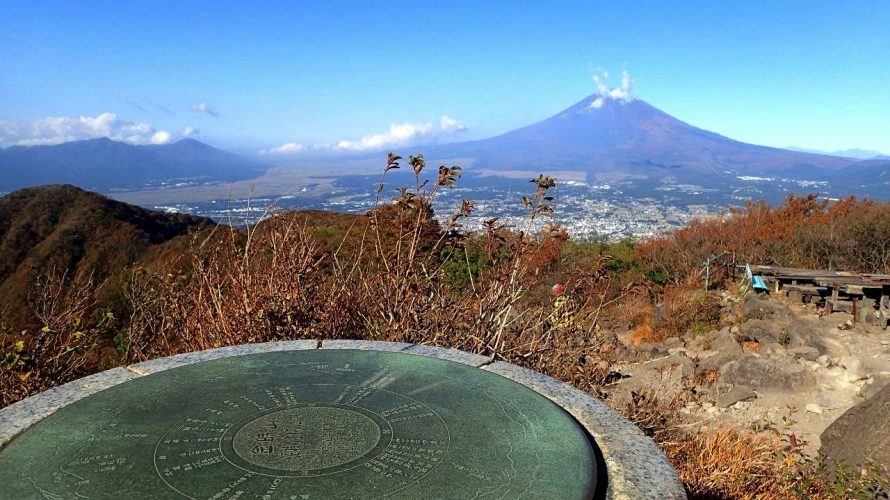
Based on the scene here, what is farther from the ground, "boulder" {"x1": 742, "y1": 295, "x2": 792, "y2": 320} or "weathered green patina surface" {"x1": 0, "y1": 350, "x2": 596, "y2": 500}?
"weathered green patina surface" {"x1": 0, "y1": 350, "x2": 596, "y2": 500}

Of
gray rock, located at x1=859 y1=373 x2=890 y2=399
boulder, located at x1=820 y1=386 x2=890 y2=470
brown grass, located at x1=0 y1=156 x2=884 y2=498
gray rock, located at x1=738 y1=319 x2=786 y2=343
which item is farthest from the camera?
gray rock, located at x1=738 y1=319 x2=786 y2=343

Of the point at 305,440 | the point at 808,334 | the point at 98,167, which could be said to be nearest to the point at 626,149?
the point at 98,167

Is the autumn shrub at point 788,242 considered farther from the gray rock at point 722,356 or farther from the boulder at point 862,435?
the boulder at point 862,435

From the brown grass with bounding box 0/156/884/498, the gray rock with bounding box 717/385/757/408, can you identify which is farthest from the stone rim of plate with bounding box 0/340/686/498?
the gray rock with bounding box 717/385/757/408

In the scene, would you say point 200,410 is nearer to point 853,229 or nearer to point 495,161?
point 853,229

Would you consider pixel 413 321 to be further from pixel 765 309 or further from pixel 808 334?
pixel 765 309

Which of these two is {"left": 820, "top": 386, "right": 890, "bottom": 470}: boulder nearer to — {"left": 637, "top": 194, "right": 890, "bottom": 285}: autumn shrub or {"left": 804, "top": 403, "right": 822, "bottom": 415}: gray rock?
{"left": 804, "top": 403, "right": 822, "bottom": 415}: gray rock

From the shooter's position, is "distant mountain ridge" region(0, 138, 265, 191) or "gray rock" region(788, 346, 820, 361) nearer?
"gray rock" region(788, 346, 820, 361)
